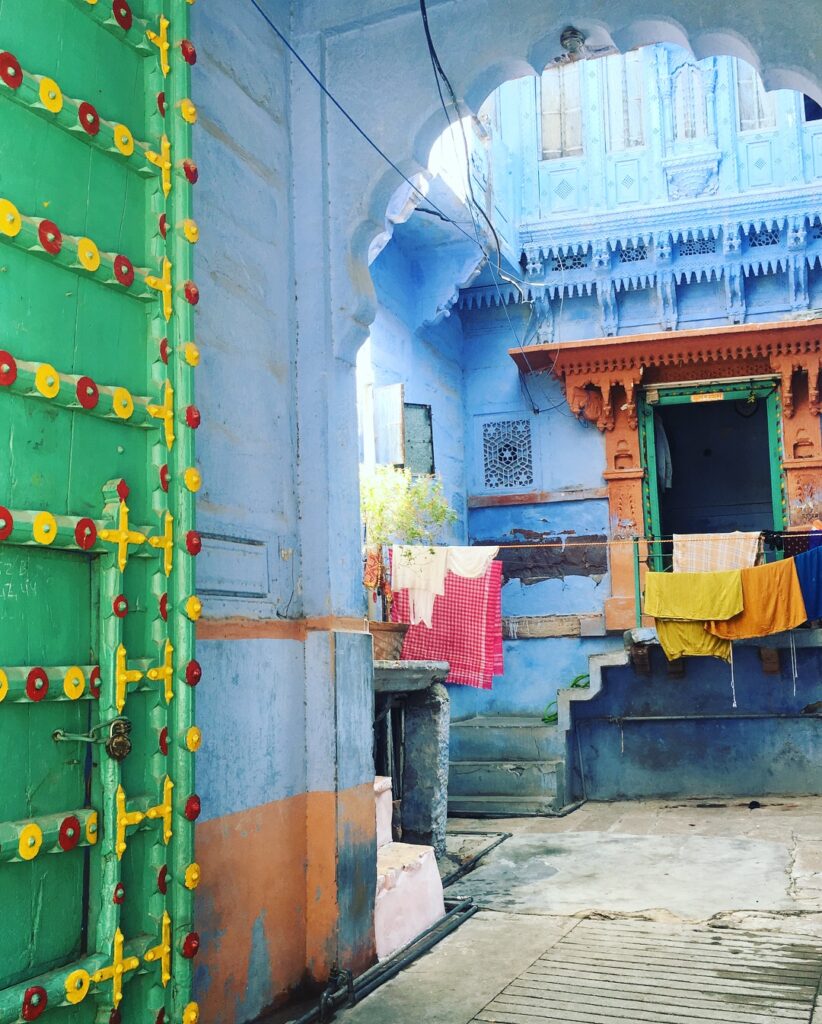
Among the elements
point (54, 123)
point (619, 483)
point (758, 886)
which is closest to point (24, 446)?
point (54, 123)

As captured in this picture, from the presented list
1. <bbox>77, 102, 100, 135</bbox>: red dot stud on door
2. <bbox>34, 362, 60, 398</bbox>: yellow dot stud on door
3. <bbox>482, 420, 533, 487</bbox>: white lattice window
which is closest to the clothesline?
<bbox>482, 420, 533, 487</bbox>: white lattice window

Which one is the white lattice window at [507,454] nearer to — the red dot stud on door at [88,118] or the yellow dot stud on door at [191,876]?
the yellow dot stud on door at [191,876]

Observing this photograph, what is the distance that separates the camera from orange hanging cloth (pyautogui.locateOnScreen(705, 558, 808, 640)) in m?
10.5

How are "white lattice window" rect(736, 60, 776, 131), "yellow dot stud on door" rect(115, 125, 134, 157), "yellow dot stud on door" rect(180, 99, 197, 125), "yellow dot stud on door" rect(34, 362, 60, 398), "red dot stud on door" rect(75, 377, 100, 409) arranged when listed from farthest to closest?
"white lattice window" rect(736, 60, 776, 131)
"yellow dot stud on door" rect(180, 99, 197, 125)
"yellow dot stud on door" rect(115, 125, 134, 157)
"red dot stud on door" rect(75, 377, 100, 409)
"yellow dot stud on door" rect(34, 362, 60, 398)

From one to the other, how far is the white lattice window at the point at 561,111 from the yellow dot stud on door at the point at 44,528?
37.4 feet

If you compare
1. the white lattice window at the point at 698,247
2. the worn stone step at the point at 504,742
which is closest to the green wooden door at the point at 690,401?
the white lattice window at the point at 698,247

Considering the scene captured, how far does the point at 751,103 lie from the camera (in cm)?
1259

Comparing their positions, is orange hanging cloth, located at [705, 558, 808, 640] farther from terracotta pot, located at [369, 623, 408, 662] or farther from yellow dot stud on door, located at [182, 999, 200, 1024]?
yellow dot stud on door, located at [182, 999, 200, 1024]

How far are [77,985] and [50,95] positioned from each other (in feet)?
8.91

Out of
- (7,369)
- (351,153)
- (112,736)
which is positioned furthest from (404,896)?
(351,153)

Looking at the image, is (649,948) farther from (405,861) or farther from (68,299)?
(68,299)

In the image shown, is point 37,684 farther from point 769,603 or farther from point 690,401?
point 690,401

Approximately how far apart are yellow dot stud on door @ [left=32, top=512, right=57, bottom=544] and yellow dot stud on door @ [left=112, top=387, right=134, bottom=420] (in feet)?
1.70

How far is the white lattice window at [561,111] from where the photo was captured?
43.5ft
